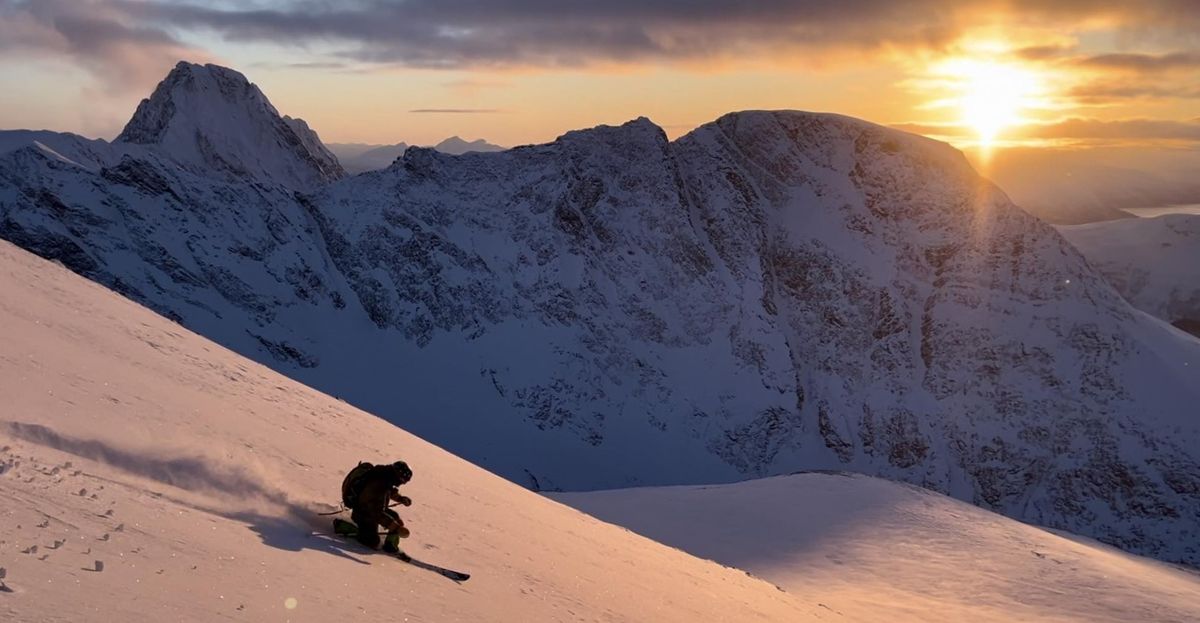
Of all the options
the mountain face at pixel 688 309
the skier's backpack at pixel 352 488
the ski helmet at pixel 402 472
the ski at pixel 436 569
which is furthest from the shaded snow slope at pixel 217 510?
the mountain face at pixel 688 309

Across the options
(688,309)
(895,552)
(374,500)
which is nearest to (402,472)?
(374,500)

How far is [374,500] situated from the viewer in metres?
10.4

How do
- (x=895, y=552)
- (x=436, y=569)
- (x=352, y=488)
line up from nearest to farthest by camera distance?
(x=436, y=569) < (x=352, y=488) < (x=895, y=552)

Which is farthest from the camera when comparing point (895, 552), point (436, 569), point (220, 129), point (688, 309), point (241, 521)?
point (220, 129)

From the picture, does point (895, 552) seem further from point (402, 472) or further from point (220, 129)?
point (220, 129)

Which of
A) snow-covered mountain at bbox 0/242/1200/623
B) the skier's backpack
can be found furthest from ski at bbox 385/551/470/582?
the skier's backpack

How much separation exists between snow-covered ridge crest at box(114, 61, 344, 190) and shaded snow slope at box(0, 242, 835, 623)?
133 metres

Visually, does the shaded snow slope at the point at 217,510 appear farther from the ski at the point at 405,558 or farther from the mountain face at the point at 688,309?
the mountain face at the point at 688,309

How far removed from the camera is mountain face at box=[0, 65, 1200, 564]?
97438 mm

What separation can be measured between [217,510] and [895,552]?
25.3 metres

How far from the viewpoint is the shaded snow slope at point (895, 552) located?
80.8 feet

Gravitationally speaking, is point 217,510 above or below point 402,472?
below

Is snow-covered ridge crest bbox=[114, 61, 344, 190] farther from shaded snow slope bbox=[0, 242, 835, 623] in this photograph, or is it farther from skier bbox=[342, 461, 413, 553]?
skier bbox=[342, 461, 413, 553]

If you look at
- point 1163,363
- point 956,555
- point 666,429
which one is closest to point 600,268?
point 666,429
